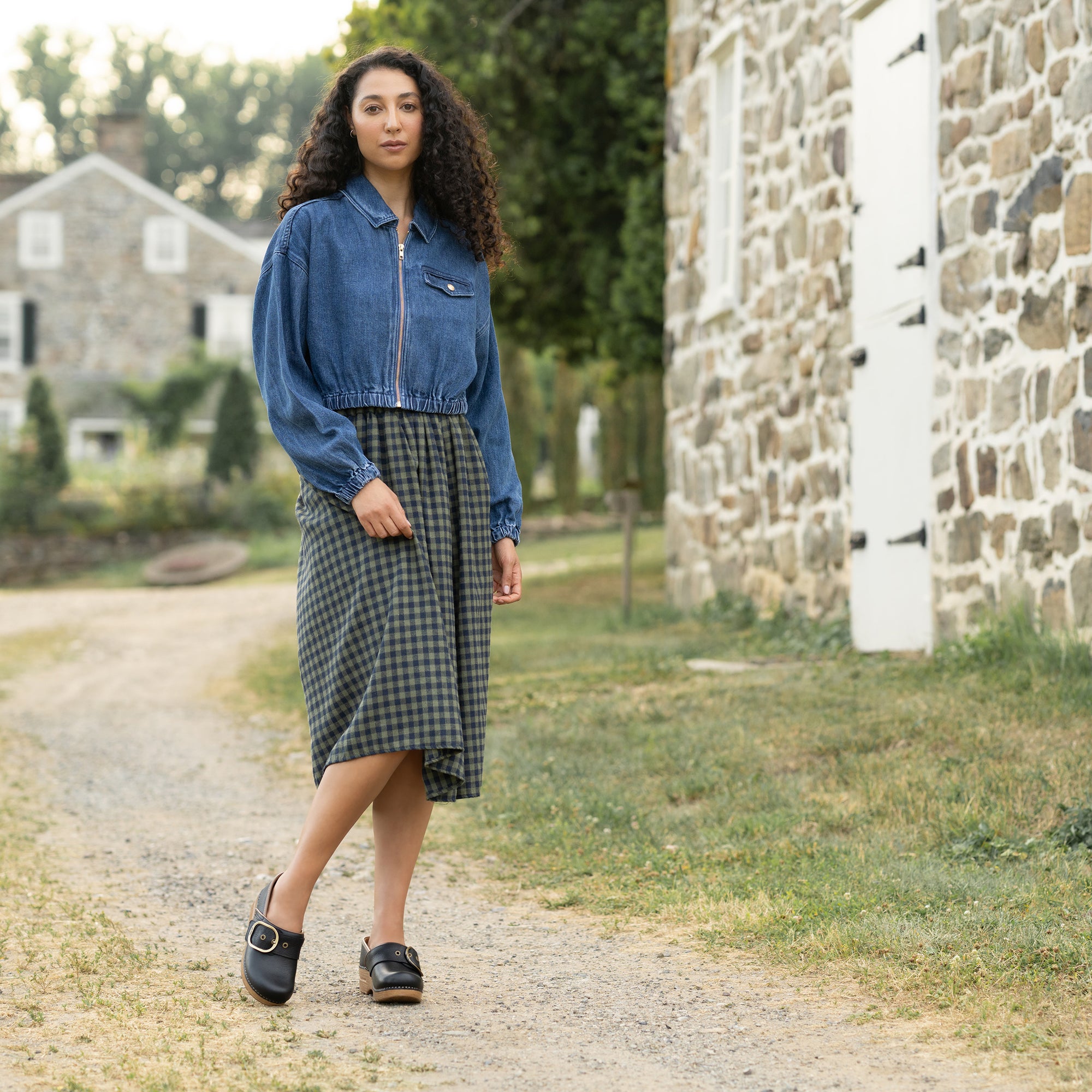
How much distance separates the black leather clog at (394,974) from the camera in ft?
9.68

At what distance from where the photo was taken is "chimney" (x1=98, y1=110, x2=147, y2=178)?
105ft

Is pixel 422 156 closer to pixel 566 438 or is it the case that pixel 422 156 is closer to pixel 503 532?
pixel 503 532

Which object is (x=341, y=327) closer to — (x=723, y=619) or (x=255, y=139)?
(x=723, y=619)

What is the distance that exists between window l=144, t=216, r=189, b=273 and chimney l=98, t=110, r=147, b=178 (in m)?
2.01

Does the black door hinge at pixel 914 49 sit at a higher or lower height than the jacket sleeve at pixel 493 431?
higher

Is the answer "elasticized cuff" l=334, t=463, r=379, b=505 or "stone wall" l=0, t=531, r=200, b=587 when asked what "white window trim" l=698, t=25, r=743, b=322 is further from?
"stone wall" l=0, t=531, r=200, b=587

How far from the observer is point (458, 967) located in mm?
3342

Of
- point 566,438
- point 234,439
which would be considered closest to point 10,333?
point 234,439

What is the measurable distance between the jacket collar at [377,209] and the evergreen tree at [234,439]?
21074 mm

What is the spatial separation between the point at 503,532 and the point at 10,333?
2941cm

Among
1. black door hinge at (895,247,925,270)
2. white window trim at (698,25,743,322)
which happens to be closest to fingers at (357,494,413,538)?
black door hinge at (895,247,925,270)

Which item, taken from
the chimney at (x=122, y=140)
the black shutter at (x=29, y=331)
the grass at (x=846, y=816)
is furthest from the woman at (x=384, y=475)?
the chimney at (x=122, y=140)

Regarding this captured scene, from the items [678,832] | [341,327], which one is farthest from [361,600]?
[678,832]

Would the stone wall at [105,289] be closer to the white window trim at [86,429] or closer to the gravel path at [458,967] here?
the white window trim at [86,429]
